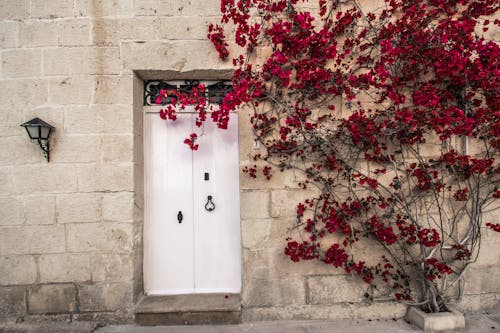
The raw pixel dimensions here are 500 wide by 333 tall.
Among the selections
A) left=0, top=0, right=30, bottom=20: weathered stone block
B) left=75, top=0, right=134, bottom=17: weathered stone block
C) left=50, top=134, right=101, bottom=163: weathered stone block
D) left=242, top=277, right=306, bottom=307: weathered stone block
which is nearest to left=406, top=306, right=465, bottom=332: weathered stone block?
left=242, top=277, right=306, bottom=307: weathered stone block

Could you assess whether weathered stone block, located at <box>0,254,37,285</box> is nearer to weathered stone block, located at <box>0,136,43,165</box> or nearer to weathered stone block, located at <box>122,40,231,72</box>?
weathered stone block, located at <box>0,136,43,165</box>

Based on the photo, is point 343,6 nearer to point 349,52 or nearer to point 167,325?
point 349,52

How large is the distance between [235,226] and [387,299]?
1553 millimetres

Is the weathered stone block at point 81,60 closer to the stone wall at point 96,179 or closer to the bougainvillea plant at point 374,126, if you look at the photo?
the stone wall at point 96,179

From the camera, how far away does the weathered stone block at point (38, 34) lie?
264cm

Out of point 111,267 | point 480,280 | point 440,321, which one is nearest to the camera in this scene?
point 440,321

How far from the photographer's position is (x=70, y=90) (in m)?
2.64

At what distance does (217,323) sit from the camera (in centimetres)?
255

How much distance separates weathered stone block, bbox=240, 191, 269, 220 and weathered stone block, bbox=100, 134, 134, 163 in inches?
43.4

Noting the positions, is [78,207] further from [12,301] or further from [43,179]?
[12,301]

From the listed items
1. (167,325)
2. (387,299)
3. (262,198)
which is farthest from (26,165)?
(387,299)

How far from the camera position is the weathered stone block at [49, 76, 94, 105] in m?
2.63

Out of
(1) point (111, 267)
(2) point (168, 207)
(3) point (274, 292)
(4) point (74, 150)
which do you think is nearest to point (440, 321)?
(3) point (274, 292)

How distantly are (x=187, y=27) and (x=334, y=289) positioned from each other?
9.09 feet
